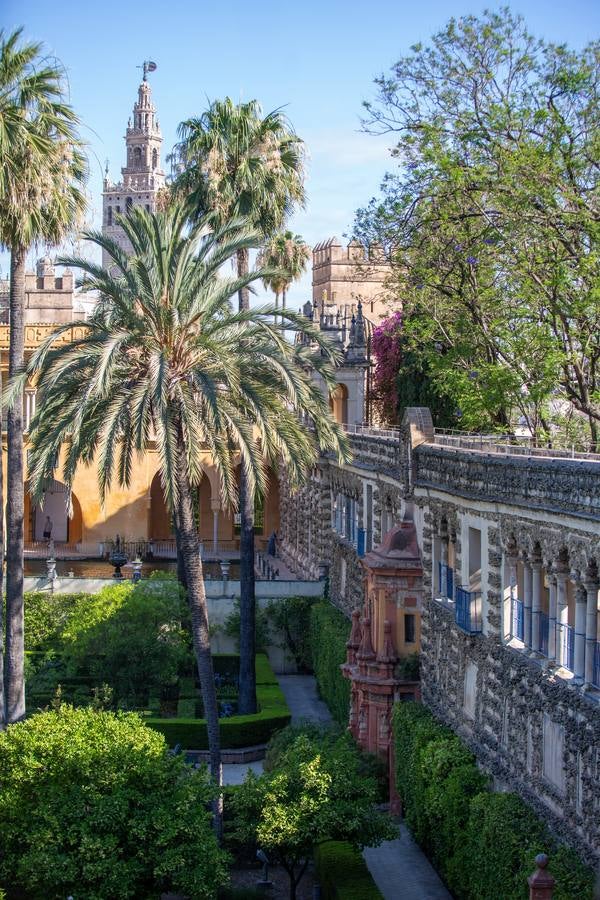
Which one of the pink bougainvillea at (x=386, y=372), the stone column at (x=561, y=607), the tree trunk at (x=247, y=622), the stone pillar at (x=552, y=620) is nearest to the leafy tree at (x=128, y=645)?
the tree trunk at (x=247, y=622)

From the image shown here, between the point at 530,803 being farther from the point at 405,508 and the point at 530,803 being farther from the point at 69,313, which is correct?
the point at 69,313

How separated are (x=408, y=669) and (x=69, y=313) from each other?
141ft

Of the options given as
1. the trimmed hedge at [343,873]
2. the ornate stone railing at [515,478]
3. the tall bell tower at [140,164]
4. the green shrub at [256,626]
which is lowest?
the trimmed hedge at [343,873]

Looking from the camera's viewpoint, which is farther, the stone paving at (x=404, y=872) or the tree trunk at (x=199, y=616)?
the tree trunk at (x=199, y=616)

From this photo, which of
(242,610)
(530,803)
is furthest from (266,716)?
(530,803)

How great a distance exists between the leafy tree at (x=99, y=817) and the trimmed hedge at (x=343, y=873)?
2468 mm

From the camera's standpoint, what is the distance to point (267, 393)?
26.6m

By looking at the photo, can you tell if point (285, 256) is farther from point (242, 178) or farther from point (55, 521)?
point (55, 521)

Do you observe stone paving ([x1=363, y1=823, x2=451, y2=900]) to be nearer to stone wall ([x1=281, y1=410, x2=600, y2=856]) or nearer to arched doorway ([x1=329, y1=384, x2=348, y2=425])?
stone wall ([x1=281, y1=410, x2=600, y2=856])

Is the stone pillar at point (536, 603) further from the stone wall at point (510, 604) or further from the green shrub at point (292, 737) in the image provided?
the green shrub at point (292, 737)

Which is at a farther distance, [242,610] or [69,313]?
[69,313]

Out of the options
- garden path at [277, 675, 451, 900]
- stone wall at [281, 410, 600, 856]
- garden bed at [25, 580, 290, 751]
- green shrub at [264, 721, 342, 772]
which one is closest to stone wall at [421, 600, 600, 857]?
stone wall at [281, 410, 600, 856]

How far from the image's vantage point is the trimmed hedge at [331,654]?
3538 cm

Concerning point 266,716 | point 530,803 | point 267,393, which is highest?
point 267,393
